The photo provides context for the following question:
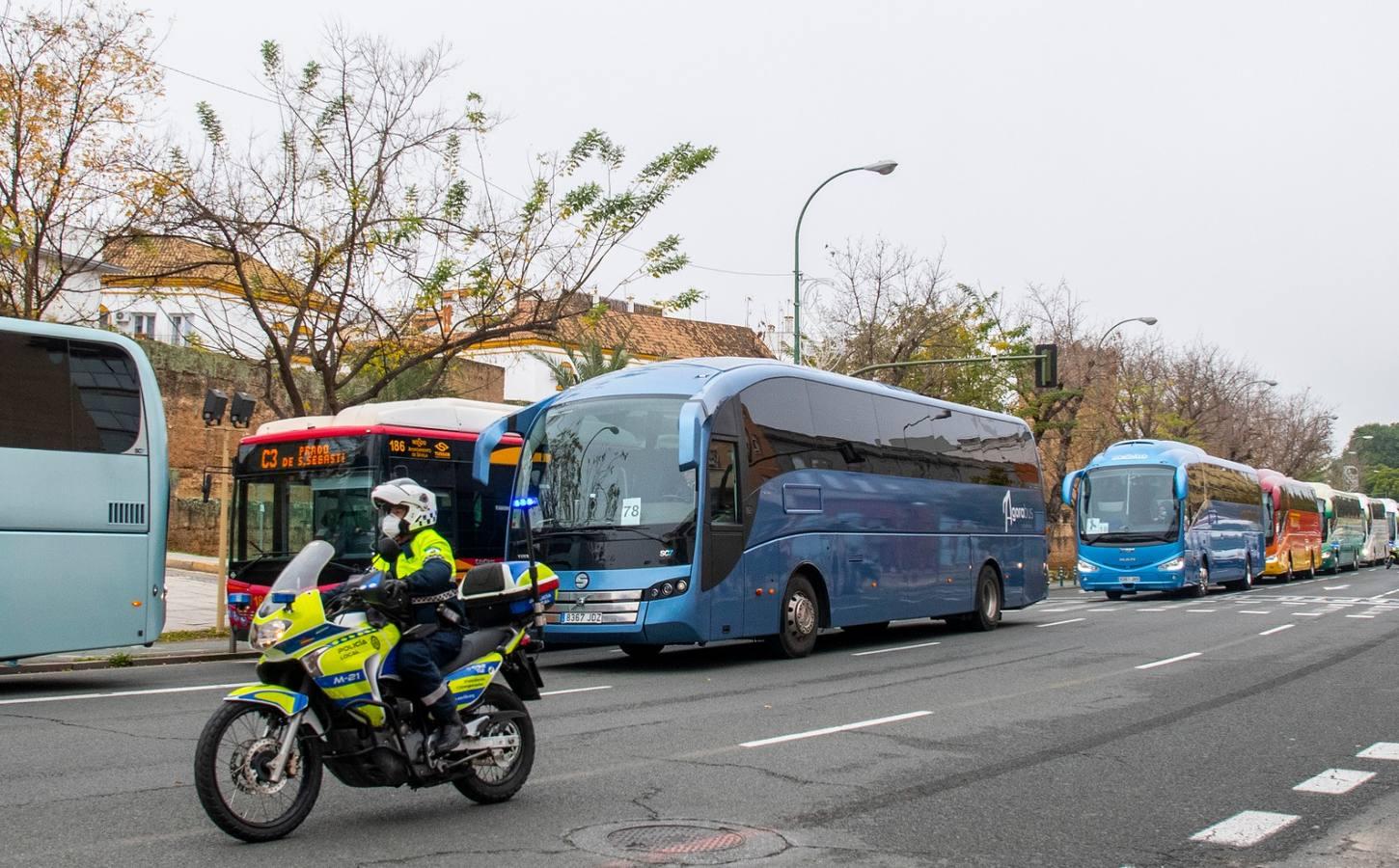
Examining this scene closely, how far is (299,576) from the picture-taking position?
634 cm

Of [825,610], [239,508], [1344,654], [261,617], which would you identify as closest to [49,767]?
[261,617]

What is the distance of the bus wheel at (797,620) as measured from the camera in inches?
653

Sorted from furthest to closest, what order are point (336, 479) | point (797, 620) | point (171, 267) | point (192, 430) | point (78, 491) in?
1. point (192, 430)
2. point (171, 267)
3. point (797, 620)
4. point (336, 479)
5. point (78, 491)

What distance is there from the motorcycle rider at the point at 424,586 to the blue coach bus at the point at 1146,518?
28306 mm

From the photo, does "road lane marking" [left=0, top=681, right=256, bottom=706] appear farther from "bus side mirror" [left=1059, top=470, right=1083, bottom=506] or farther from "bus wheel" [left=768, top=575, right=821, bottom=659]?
"bus side mirror" [left=1059, top=470, right=1083, bottom=506]

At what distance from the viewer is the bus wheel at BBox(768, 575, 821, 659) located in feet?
54.4

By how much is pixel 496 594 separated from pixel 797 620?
33.0ft

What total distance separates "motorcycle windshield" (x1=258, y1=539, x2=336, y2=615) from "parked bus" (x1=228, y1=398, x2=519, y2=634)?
969cm

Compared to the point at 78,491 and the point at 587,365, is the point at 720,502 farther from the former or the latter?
the point at 587,365

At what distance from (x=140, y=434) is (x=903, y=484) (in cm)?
1020

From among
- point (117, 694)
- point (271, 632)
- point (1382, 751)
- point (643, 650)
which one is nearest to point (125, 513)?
point (117, 694)

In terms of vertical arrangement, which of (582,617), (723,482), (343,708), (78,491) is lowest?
(582,617)

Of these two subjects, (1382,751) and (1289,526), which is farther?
(1289,526)

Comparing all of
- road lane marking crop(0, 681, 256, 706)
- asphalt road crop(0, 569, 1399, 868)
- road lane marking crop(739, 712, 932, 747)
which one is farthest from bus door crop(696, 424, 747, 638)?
road lane marking crop(0, 681, 256, 706)
